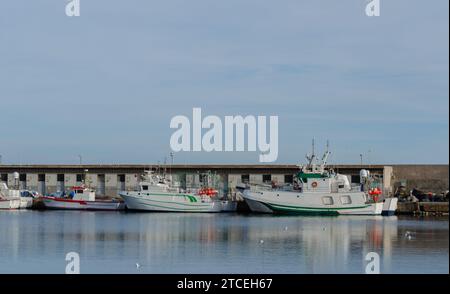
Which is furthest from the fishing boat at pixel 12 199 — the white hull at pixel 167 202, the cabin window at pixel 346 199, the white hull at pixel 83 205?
the cabin window at pixel 346 199

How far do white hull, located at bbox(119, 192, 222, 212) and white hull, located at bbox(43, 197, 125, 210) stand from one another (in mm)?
2698

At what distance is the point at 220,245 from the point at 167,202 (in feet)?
97.1

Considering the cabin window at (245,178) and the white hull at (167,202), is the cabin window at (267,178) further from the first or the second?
the white hull at (167,202)

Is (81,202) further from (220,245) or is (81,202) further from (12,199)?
(220,245)

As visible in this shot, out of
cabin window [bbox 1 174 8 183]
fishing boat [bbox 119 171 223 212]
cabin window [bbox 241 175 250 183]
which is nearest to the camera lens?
fishing boat [bbox 119 171 223 212]

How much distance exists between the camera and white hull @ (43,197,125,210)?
69.9 m

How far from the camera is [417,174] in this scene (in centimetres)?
7638

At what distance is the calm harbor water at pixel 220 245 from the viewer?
30625mm

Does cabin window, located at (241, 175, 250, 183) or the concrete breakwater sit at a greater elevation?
cabin window, located at (241, 175, 250, 183)

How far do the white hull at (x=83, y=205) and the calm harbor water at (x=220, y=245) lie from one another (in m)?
12.1

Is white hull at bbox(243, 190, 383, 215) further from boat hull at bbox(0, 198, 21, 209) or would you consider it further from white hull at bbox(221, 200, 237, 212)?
boat hull at bbox(0, 198, 21, 209)

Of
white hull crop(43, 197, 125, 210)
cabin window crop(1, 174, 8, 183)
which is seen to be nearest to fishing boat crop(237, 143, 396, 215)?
white hull crop(43, 197, 125, 210)

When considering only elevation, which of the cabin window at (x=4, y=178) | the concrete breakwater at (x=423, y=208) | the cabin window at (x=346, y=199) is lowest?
the concrete breakwater at (x=423, y=208)
